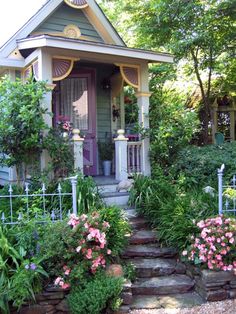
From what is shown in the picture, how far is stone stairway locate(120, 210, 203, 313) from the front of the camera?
14.9 feet

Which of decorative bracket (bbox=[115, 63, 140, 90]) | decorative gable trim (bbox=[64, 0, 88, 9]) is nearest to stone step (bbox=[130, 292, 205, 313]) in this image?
decorative bracket (bbox=[115, 63, 140, 90])

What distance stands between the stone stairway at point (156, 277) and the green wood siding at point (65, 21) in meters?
5.07

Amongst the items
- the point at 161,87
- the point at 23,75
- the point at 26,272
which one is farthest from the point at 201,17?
the point at 26,272

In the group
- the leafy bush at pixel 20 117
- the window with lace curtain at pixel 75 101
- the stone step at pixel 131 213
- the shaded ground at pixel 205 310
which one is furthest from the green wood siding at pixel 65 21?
the shaded ground at pixel 205 310

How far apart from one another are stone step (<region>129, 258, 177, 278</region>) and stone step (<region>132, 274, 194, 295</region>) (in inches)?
4.9

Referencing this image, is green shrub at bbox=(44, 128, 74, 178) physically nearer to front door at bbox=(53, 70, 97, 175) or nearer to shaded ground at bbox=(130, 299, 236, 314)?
front door at bbox=(53, 70, 97, 175)

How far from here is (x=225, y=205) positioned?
563 cm

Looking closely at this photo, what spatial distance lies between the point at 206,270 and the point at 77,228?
1.72 metres

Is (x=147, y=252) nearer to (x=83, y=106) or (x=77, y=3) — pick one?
(x=83, y=106)

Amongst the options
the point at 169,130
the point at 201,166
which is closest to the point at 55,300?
the point at 201,166

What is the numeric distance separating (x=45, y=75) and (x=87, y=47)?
3.10 feet

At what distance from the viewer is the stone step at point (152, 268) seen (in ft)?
16.5

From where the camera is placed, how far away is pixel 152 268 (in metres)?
5.05

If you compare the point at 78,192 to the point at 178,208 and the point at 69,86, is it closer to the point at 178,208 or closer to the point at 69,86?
the point at 178,208
